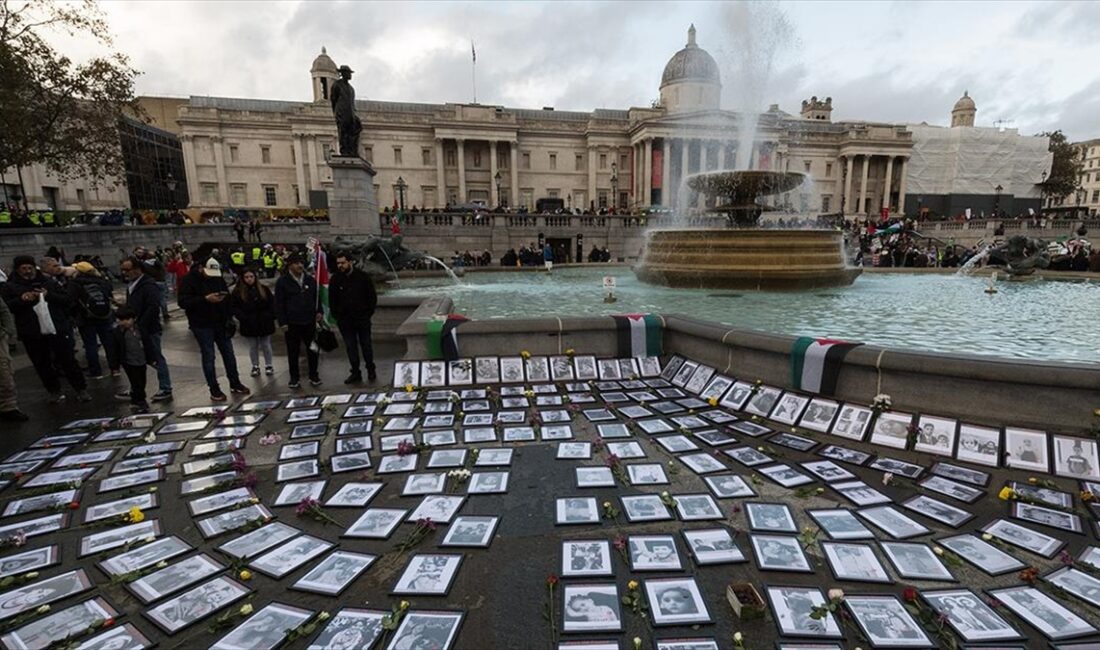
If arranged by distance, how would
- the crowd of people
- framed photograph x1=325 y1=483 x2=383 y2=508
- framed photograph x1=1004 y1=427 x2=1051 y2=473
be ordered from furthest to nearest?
the crowd of people → framed photograph x1=1004 y1=427 x2=1051 y2=473 → framed photograph x1=325 y1=483 x2=383 y2=508

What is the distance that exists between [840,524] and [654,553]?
1361 mm

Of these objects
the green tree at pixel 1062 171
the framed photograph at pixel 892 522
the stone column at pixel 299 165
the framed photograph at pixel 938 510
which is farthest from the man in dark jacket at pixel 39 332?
the green tree at pixel 1062 171

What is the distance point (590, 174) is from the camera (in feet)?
232

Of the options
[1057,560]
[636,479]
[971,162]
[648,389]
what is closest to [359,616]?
[636,479]

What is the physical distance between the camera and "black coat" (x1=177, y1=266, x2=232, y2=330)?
6.89m

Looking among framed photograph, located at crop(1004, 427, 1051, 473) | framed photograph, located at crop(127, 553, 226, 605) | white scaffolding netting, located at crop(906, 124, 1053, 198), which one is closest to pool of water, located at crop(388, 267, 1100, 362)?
framed photograph, located at crop(1004, 427, 1051, 473)

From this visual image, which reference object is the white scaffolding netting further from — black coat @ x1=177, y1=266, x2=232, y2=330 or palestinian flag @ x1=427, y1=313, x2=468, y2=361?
black coat @ x1=177, y1=266, x2=232, y2=330

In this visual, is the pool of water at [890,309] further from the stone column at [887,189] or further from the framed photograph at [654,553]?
the stone column at [887,189]

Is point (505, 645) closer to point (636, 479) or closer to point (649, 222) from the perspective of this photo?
point (636, 479)

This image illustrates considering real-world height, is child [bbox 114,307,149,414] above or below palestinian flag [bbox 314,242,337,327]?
below

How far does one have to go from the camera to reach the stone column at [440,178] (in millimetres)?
66688

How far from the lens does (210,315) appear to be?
7.05 m

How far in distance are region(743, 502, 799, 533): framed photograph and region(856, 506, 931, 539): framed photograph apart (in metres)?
0.53

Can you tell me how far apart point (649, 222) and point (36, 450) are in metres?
37.5
